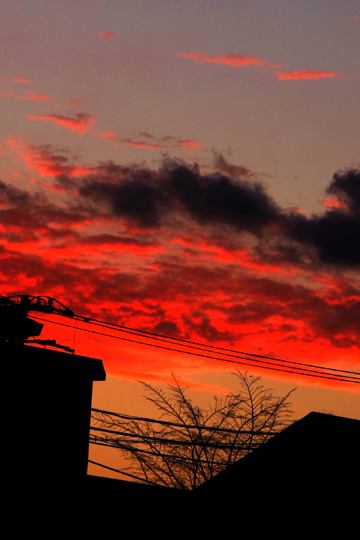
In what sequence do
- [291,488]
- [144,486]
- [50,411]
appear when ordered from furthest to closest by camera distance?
[50,411]
[144,486]
[291,488]

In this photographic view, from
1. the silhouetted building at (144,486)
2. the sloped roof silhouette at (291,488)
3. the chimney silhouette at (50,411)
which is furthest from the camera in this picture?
the chimney silhouette at (50,411)

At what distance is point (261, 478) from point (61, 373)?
49.5 feet

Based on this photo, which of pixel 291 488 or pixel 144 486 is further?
pixel 144 486

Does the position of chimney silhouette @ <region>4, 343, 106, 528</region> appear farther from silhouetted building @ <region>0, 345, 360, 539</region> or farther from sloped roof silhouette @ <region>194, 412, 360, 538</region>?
sloped roof silhouette @ <region>194, 412, 360, 538</region>

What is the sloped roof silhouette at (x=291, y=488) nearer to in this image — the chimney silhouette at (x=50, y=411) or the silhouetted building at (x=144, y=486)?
the silhouetted building at (x=144, y=486)

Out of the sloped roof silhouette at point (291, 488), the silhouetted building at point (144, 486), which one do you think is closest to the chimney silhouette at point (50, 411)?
the silhouetted building at point (144, 486)

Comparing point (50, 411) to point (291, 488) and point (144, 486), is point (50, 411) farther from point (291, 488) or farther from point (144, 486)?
point (291, 488)

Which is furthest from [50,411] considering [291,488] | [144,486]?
[291,488]

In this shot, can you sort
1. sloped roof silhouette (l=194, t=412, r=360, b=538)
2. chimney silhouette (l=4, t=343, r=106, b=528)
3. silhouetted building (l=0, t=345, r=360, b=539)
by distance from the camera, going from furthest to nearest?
chimney silhouette (l=4, t=343, r=106, b=528) < silhouetted building (l=0, t=345, r=360, b=539) < sloped roof silhouette (l=194, t=412, r=360, b=538)

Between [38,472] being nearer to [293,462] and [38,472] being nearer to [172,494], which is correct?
[172,494]

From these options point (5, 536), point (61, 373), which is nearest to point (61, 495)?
point (5, 536)

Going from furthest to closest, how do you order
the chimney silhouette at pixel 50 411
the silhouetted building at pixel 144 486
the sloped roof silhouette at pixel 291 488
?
the chimney silhouette at pixel 50 411 < the silhouetted building at pixel 144 486 < the sloped roof silhouette at pixel 291 488

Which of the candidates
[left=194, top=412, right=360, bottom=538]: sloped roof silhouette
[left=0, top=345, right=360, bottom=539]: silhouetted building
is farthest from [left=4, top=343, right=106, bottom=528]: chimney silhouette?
[left=194, top=412, right=360, bottom=538]: sloped roof silhouette

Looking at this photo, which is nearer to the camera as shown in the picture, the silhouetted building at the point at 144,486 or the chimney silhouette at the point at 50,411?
the silhouetted building at the point at 144,486
